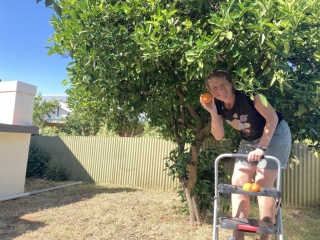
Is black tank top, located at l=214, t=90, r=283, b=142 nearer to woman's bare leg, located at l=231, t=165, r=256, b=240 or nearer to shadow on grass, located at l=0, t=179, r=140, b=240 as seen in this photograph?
woman's bare leg, located at l=231, t=165, r=256, b=240

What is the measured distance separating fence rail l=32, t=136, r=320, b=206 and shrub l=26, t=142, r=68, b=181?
0.70 feet

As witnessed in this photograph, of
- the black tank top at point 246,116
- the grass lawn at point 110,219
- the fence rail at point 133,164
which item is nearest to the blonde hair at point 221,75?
the black tank top at point 246,116

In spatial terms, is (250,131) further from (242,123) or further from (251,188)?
(251,188)

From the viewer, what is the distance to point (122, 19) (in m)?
2.87

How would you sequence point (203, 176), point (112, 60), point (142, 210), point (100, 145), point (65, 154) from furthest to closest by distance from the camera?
point (65, 154) → point (100, 145) → point (142, 210) → point (203, 176) → point (112, 60)

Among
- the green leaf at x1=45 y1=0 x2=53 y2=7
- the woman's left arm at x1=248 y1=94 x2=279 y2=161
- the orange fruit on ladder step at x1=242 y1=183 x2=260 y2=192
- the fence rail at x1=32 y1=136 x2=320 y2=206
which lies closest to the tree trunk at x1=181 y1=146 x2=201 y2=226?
the woman's left arm at x1=248 y1=94 x2=279 y2=161

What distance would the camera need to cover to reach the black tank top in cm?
249

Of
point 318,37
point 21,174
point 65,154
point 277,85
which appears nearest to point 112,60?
point 277,85

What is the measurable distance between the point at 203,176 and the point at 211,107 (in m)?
1.98

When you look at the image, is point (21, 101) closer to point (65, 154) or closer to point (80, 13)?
point (65, 154)

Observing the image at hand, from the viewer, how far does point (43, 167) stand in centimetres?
1034

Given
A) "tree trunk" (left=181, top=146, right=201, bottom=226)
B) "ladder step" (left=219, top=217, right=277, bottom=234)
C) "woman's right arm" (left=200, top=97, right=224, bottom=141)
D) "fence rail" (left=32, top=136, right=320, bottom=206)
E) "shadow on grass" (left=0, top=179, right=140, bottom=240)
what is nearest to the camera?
"ladder step" (left=219, top=217, right=277, bottom=234)

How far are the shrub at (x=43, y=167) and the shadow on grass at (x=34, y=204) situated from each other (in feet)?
1.96

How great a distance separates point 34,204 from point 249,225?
18.2 ft
